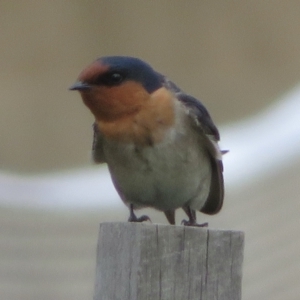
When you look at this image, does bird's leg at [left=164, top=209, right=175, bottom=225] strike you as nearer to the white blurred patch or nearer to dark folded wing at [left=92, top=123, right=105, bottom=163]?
dark folded wing at [left=92, top=123, right=105, bottom=163]

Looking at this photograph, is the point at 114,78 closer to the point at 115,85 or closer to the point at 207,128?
the point at 115,85

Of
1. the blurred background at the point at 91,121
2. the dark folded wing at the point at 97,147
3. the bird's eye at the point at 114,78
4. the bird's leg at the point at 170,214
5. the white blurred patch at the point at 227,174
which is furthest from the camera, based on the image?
the white blurred patch at the point at 227,174

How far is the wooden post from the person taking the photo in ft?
8.05

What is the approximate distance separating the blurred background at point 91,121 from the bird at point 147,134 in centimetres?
168

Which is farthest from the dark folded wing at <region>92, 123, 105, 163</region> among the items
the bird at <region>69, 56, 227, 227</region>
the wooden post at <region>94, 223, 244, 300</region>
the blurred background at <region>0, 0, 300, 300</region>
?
the blurred background at <region>0, 0, 300, 300</region>

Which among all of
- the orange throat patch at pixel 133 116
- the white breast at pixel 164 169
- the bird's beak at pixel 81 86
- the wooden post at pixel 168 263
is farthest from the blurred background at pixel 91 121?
the wooden post at pixel 168 263

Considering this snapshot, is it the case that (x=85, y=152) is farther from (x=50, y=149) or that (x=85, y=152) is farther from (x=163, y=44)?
(x=163, y=44)

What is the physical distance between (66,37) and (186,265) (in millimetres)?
6322

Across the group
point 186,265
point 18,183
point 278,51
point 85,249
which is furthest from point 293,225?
point 186,265

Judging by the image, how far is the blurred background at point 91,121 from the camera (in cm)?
556

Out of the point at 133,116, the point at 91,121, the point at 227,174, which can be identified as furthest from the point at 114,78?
the point at 91,121

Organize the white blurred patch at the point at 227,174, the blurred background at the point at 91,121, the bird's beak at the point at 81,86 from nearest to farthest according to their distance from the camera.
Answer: the bird's beak at the point at 81,86 → the blurred background at the point at 91,121 → the white blurred patch at the point at 227,174

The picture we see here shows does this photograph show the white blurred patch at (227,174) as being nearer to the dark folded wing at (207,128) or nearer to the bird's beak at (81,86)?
Answer: the dark folded wing at (207,128)

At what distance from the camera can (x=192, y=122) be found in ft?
12.6
